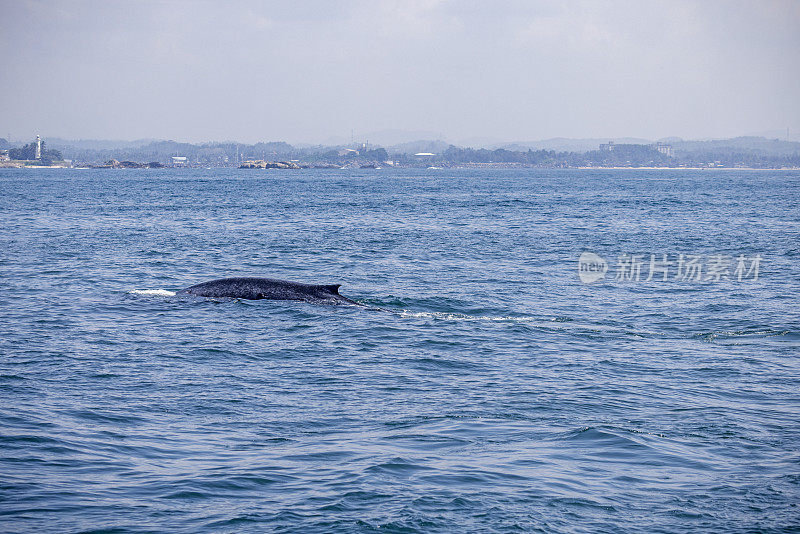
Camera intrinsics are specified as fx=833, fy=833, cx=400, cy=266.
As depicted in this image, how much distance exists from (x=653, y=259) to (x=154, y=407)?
30.8 meters

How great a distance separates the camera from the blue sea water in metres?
10.1

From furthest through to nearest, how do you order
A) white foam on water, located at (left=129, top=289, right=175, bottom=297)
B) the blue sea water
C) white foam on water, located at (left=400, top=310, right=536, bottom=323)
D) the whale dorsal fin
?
white foam on water, located at (left=129, top=289, right=175, bottom=297), the whale dorsal fin, white foam on water, located at (left=400, top=310, right=536, bottom=323), the blue sea water

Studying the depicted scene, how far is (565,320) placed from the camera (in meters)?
23.0

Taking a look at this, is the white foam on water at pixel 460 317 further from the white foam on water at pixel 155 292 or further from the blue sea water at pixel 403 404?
the white foam on water at pixel 155 292

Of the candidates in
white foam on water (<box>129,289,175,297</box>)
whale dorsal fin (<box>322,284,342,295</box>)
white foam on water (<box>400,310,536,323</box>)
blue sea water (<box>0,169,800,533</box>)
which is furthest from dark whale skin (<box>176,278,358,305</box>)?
white foam on water (<box>400,310,536,323</box>)

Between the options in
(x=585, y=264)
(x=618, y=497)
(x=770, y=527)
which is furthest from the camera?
(x=585, y=264)

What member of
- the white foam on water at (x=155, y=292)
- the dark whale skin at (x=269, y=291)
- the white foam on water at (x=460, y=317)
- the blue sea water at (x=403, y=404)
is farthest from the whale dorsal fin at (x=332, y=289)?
the white foam on water at (x=155, y=292)

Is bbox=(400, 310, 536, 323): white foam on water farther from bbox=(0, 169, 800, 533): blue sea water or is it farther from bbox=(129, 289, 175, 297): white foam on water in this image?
bbox=(129, 289, 175, 297): white foam on water

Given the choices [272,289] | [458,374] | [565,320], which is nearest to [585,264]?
[565,320]

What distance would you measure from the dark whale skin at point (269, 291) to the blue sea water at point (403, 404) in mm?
466

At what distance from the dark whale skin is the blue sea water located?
0.47 metres

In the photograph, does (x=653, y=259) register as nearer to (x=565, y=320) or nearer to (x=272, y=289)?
(x=565, y=320)

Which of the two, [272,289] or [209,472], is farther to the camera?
[272,289]

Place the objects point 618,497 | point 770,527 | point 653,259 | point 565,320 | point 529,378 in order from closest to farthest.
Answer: point 770,527 < point 618,497 < point 529,378 < point 565,320 < point 653,259
